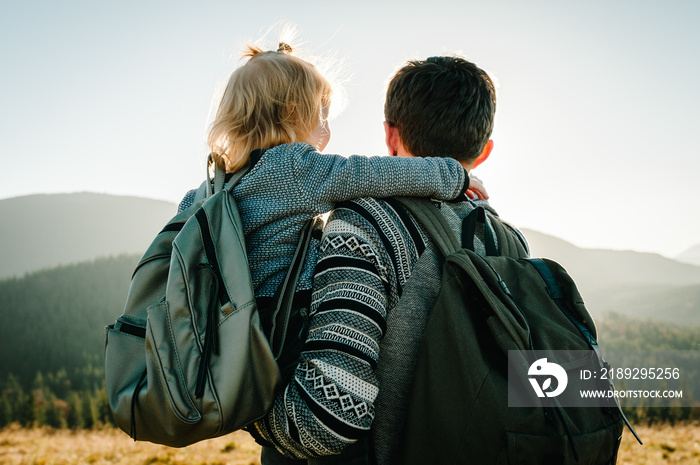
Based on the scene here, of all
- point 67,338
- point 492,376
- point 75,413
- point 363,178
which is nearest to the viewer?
point 492,376

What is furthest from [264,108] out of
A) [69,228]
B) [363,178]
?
[69,228]

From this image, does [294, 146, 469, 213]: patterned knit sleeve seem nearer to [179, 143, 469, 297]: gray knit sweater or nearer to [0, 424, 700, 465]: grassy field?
[179, 143, 469, 297]: gray knit sweater

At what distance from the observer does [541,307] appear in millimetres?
1399

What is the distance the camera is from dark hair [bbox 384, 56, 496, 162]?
5.62ft

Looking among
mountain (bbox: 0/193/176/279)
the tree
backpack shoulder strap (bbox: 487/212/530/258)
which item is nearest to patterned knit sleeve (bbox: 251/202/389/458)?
backpack shoulder strap (bbox: 487/212/530/258)

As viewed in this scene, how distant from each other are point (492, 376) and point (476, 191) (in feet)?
3.38

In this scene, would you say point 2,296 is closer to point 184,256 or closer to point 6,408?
point 6,408

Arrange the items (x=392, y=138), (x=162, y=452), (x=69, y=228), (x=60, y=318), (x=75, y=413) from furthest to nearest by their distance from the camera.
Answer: (x=69, y=228) → (x=60, y=318) → (x=75, y=413) → (x=162, y=452) → (x=392, y=138)

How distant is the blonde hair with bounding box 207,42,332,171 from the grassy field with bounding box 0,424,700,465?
237 inches

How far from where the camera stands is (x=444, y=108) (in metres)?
1.71

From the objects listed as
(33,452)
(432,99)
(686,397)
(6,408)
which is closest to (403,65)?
(432,99)
